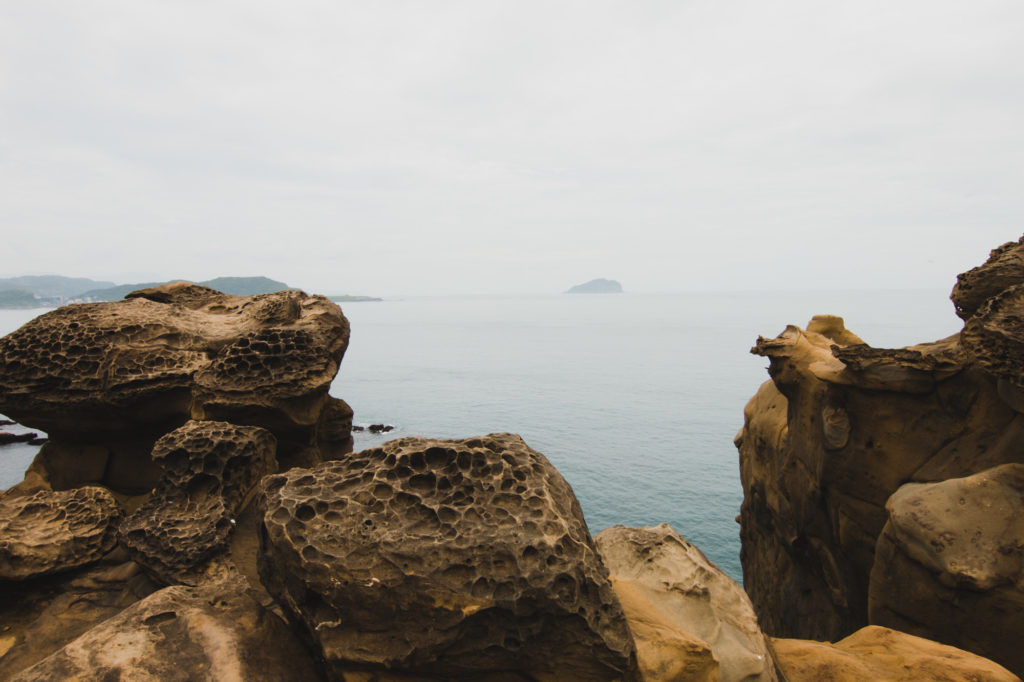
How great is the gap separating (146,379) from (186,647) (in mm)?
3246

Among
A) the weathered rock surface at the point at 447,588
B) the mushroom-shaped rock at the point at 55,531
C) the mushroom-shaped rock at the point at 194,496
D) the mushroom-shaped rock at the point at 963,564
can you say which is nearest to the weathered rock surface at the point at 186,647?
the weathered rock surface at the point at 447,588

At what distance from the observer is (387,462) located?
12.2 feet

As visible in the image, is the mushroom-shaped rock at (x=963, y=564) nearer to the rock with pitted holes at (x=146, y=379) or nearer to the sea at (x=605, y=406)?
the rock with pitted holes at (x=146, y=379)

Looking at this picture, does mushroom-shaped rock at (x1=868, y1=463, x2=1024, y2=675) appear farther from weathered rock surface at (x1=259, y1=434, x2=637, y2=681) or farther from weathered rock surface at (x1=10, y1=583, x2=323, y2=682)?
weathered rock surface at (x1=10, y1=583, x2=323, y2=682)

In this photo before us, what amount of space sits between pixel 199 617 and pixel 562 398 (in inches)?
1282

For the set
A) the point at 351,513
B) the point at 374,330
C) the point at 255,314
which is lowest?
the point at 374,330

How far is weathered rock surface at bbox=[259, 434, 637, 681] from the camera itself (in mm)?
2975

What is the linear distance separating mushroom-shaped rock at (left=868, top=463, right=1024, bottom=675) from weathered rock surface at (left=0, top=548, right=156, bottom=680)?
21.8ft

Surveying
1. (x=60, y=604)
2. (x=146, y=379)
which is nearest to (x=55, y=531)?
(x=60, y=604)

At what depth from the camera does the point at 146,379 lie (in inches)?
223

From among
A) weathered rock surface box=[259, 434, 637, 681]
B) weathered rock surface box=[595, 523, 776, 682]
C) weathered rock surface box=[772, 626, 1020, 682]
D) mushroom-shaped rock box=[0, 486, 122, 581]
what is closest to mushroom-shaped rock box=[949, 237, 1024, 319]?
weathered rock surface box=[772, 626, 1020, 682]

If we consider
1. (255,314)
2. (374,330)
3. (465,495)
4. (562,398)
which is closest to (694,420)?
(562,398)

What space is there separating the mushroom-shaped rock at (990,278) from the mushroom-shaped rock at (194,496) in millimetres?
7473

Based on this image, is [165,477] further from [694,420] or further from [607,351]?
[607,351]
